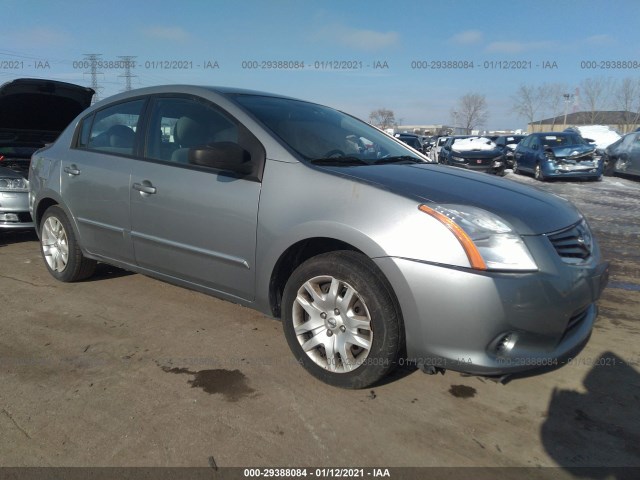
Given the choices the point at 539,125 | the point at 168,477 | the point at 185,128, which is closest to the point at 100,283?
the point at 185,128

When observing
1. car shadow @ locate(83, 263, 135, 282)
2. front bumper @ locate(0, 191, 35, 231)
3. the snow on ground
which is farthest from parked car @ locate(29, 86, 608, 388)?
the snow on ground

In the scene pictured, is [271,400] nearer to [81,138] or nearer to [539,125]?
[81,138]

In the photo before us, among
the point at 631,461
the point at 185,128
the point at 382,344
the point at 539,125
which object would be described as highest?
the point at 539,125

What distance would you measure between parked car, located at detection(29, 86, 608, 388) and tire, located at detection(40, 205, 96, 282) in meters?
0.32

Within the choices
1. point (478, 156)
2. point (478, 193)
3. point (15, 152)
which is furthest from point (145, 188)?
point (478, 156)

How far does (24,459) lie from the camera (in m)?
2.17

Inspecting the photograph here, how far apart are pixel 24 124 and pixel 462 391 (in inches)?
256

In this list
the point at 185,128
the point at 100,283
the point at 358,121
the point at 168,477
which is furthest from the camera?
the point at 100,283

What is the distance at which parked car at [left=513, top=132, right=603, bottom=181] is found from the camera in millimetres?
13641

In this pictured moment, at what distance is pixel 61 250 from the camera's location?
4.51m

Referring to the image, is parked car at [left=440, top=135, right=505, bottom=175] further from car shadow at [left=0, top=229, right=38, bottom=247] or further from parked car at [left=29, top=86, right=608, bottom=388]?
parked car at [left=29, top=86, right=608, bottom=388]

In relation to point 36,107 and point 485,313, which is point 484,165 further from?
point 485,313

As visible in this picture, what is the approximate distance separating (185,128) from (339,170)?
4.24ft

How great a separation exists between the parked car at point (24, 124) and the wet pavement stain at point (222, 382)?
3.97m
